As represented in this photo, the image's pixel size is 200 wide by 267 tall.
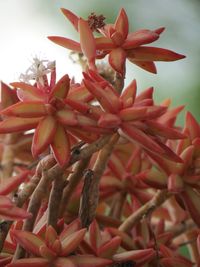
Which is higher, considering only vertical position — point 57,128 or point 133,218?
point 57,128

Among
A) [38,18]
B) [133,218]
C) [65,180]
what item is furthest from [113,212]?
[38,18]

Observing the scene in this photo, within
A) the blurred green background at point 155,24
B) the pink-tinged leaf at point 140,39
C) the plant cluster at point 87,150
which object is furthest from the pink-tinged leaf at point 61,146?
the blurred green background at point 155,24

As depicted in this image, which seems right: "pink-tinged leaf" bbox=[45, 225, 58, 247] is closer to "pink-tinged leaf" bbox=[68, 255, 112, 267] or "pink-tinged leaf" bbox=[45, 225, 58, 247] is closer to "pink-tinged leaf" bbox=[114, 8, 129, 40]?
"pink-tinged leaf" bbox=[68, 255, 112, 267]

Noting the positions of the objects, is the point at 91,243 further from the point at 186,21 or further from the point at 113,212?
the point at 186,21

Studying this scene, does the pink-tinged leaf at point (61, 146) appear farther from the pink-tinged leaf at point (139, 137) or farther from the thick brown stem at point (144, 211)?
the thick brown stem at point (144, 211)

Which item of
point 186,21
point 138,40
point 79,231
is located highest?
point 138,40

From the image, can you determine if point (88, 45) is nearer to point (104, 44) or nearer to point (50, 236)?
point (104, 44)
